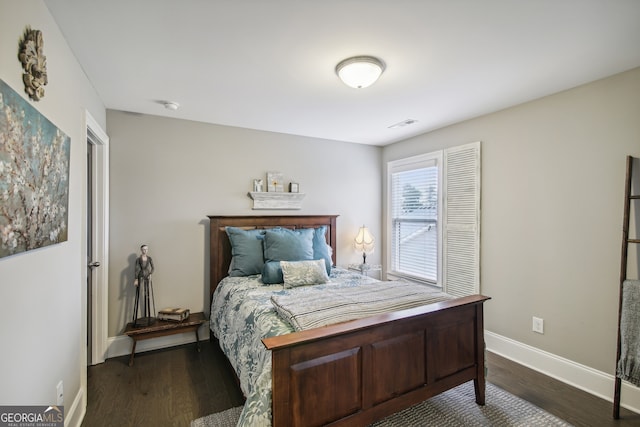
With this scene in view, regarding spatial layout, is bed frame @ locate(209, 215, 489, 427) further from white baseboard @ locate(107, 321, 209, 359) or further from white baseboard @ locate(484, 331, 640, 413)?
white baseboard @ locate(107, 321, 209, 359)

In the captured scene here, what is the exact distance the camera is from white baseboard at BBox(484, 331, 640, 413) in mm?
2137

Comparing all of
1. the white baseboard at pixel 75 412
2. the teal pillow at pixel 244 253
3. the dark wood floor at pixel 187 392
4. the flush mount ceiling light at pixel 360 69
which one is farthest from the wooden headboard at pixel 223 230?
the flush mount ceiling light at pixel 360 69

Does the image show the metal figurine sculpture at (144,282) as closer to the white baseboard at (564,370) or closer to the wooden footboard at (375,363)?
the wooden footboard at (375,363)

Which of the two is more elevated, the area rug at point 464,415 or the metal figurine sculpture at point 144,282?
the metal figurine sculpture at point 144,282

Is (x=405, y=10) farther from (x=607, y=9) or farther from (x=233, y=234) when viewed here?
(x=233, y=234)

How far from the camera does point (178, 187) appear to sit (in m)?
3.23

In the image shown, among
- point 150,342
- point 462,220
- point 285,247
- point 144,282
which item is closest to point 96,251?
point 144,282

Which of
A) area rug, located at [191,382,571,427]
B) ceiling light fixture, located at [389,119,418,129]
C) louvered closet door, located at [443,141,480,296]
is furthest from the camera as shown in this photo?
ceiling light fixture, located at [389,119,418,129]

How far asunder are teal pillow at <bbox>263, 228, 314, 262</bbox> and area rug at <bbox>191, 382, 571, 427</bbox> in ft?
4.44

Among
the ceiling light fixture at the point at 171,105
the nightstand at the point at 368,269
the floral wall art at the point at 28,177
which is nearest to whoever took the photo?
the floral wall art at the point at 28,177

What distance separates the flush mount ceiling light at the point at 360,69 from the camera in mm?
1974

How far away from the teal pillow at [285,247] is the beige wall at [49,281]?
5.01 ft

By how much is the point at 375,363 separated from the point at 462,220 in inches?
87.7

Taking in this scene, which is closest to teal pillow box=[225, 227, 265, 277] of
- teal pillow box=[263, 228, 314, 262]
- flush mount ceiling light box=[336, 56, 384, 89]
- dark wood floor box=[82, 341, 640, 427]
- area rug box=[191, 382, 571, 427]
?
teal pillow box=[263, 228, 314, 262]
